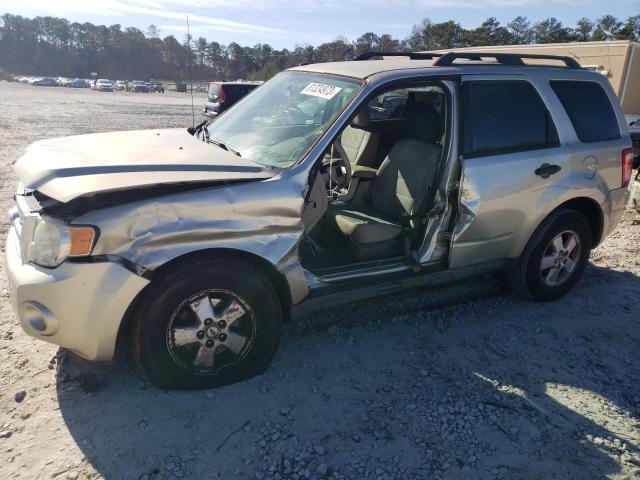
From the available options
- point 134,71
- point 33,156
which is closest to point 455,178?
point 33,156

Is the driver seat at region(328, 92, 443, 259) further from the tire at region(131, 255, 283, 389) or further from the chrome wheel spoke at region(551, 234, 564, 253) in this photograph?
the chrome wheel spoke at region(551, 234, 564, 253)

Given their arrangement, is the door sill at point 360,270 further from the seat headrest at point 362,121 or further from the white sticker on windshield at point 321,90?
the seat headrest at point 362,121

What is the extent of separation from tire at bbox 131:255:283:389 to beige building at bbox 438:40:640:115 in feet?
56.4

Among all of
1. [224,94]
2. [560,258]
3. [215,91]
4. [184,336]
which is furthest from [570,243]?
[215,91]

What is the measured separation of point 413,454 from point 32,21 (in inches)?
5517

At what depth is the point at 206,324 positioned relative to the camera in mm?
2895

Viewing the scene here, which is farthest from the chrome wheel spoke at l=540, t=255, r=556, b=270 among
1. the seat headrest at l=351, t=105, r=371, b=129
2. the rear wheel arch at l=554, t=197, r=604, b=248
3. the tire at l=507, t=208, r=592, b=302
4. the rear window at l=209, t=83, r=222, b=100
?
the rear window at l=209, t=83, r=222, b=100

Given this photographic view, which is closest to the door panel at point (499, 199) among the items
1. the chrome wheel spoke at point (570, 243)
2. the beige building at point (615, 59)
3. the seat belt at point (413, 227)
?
the seat belt at point (413, 227)

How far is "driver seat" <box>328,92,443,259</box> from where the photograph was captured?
3736mm

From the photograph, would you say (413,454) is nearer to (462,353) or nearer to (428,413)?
(428,413)

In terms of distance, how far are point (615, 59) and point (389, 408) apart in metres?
19.3

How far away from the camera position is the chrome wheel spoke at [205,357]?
293cm

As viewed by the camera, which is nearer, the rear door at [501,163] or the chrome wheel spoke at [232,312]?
the chrome wheel spoke at [232,312]

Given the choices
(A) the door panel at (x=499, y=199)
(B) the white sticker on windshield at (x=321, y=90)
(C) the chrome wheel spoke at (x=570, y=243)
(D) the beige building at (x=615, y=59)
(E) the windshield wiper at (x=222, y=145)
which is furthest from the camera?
(D) the beige building at (x=615, y=59)
